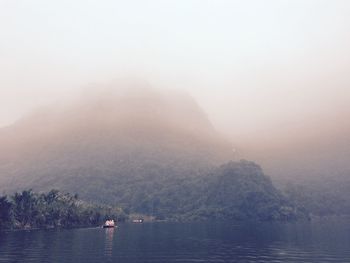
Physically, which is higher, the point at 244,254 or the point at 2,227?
the point at 2,227

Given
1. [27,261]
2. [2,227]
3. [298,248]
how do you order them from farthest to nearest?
[2,227] < [298,248] < [27,261]

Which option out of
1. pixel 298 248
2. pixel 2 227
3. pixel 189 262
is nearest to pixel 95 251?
pixel 189 262

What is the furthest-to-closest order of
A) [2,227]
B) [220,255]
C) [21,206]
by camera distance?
1. [21,206]
2. [2,227]
3. [220,255]

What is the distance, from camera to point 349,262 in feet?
263

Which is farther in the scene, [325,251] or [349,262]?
[325,251]

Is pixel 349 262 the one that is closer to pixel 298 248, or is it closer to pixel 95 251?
pixel 298 248

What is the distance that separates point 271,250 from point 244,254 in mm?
12076

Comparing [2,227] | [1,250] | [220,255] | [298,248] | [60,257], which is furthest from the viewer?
[2,227]

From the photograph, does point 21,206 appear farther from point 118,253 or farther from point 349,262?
point 349,262

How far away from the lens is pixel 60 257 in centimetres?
8612

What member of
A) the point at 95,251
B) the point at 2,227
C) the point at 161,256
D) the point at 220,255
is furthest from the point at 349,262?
the point at 2,227

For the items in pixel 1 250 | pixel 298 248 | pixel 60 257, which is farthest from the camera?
pixel 298 248

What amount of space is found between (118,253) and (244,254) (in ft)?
93.3

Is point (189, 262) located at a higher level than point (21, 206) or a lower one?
lower
